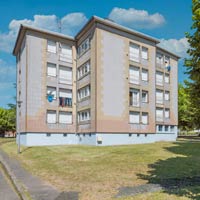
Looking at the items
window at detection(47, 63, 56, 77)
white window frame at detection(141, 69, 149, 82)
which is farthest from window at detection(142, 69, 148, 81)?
window at detection(47, 63, 56, 77)

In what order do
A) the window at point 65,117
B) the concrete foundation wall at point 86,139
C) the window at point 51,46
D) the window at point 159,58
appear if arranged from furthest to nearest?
the window at point 159,58
the window at point 65,117
the window at point 51,46
the concrete foundation wall at point 86,139

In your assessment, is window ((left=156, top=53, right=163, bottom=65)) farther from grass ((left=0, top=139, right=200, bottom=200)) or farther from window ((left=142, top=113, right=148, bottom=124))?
grass ((left=0, top=139, right=200, bottom=200))

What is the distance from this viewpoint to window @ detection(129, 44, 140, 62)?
1297 inches

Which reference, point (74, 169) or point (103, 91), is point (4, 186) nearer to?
point (74, 169)

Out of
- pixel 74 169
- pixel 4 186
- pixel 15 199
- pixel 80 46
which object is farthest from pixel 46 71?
pixel 15 199

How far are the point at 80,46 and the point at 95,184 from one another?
1029 inches

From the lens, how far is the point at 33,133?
102 ft

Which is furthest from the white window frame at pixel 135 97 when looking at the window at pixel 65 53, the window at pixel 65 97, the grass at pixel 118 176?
the grass at pixel 118 176

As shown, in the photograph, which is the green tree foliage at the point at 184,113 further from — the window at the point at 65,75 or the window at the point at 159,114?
the window at the point at 65,75

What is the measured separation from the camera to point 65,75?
34.4 m

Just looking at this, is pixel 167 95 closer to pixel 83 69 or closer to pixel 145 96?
pixel 145 96

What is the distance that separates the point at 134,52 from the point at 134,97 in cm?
518

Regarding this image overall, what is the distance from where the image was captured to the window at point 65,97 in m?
33.7

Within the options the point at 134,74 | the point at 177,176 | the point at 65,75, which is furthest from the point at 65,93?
the point at 177,176
